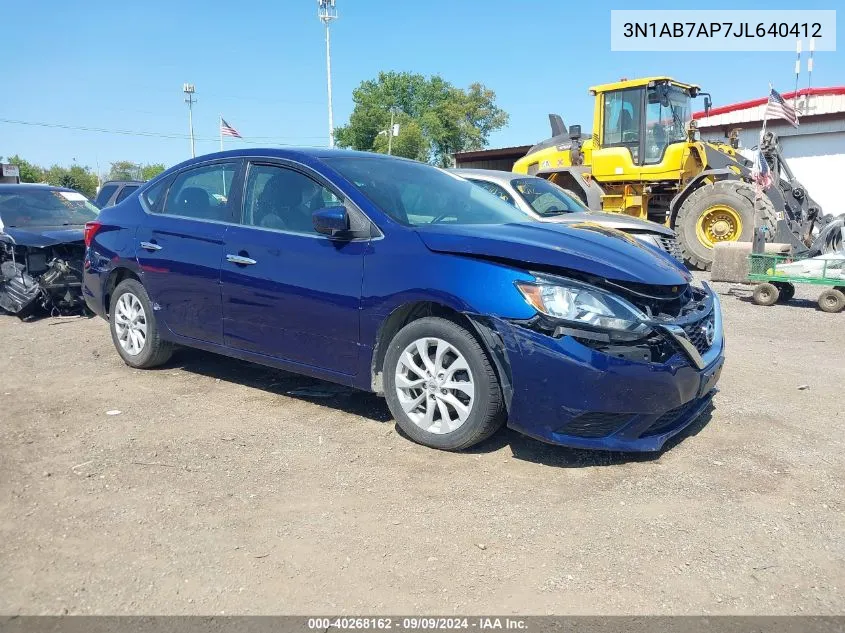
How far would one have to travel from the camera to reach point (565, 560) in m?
2.85

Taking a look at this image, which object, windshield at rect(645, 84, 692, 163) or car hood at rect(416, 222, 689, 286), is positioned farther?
windshield at rect(645, 84, 692, 163)

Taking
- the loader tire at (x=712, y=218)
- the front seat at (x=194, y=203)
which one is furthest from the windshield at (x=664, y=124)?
the front seat at (x=194, y=203)

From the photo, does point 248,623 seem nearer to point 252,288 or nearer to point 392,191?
point 252,288

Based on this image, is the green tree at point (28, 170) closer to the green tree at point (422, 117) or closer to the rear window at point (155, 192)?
the green tree at point (422, 117)

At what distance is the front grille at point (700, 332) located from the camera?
12.3ft

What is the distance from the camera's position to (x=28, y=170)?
62656mm

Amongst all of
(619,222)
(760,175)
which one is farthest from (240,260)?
(760,175)

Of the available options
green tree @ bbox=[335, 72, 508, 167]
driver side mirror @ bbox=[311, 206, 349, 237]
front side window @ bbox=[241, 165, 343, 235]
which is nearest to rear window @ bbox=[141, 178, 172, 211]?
front side window @ bbox=[241, 165, 343, 235]

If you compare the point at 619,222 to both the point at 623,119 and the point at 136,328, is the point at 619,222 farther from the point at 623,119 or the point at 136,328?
the point at 136,328

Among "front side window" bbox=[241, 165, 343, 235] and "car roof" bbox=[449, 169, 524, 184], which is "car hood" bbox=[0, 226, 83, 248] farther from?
"car roof" bbox=[449, 169, 524, 184]

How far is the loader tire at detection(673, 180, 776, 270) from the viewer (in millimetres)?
11859

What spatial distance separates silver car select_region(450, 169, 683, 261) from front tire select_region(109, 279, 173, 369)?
4.41 metres

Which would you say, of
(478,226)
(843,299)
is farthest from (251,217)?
(843,299)

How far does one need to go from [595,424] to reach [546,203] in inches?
245
